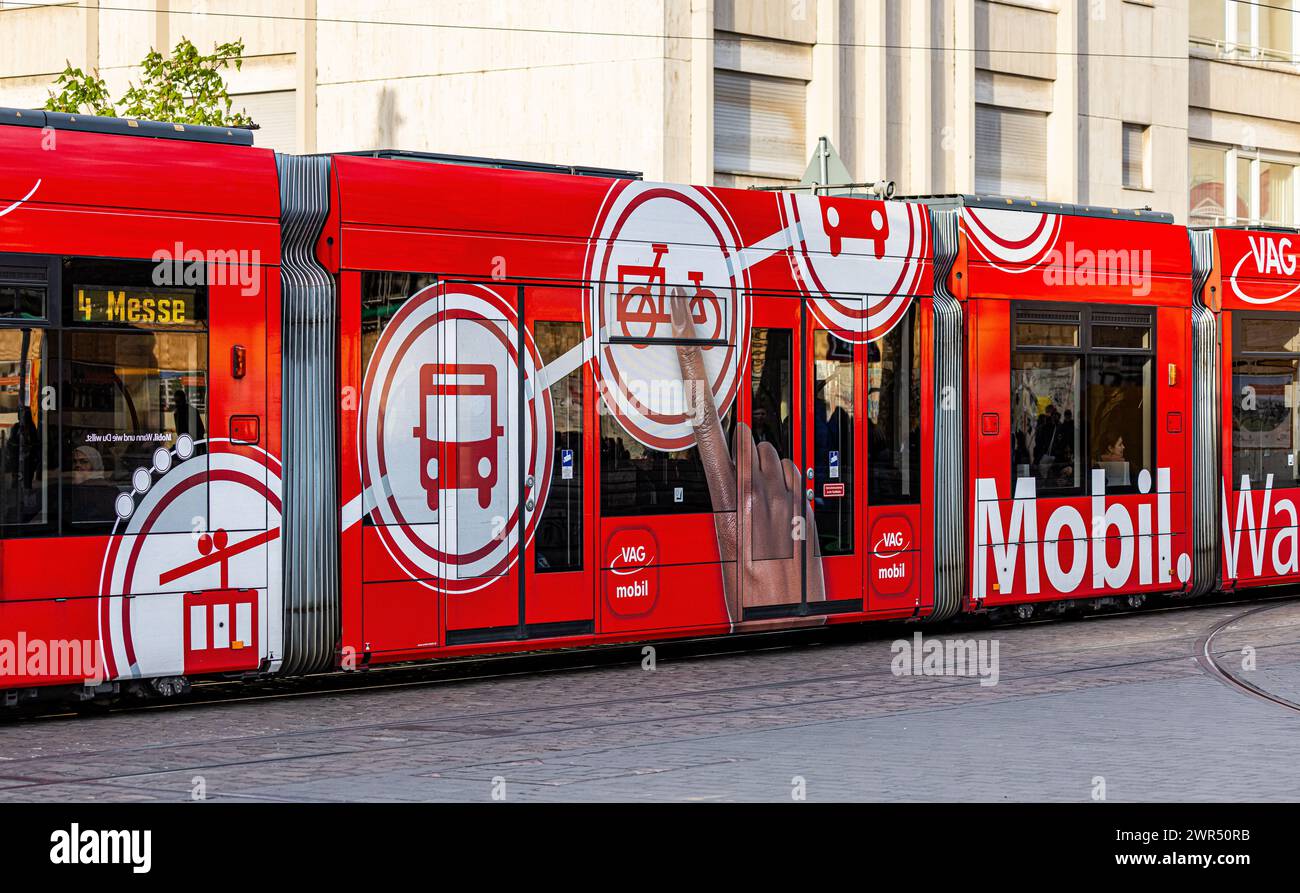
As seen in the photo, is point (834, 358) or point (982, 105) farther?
point (982, 105)

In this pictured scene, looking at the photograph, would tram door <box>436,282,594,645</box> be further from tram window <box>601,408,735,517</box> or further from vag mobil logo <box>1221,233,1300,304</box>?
vag mobil logo <box>1221,233,1300,304</box>

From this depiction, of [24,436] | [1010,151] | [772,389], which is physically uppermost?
[1010,151]

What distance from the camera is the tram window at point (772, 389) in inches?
572

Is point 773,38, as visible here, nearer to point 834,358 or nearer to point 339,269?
point 834,358

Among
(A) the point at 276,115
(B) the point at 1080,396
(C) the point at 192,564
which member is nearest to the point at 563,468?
(C) the point at 192,564

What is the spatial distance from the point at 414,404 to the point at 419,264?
0.86 metres

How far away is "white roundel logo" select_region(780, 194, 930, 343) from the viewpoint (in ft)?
48.9

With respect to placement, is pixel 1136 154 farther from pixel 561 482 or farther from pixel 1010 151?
pixel 561 482

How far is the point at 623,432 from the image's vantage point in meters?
13.7

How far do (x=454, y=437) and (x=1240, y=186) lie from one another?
29335mm

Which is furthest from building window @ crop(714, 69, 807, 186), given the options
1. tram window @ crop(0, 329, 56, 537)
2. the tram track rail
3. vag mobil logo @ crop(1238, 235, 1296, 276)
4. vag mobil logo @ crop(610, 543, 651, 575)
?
tram window @ crop(0, 329, 56, 537)

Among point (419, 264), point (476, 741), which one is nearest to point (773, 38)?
point (419, 264)

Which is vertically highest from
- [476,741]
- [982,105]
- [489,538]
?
[982,105]

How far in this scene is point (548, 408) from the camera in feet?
43.6
